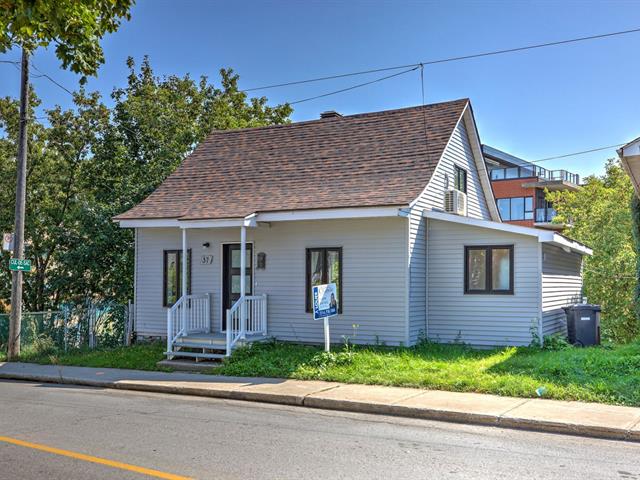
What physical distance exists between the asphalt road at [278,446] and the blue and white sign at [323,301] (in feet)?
9.72

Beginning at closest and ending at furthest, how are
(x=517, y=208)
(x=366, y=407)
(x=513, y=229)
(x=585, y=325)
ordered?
(x=366, y=407) < (x=513, y=229) < (x=585, y=325) < (x=517, y=208)

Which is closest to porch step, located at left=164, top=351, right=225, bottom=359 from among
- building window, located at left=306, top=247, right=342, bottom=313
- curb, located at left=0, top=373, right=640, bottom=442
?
curb, located at left=0, top=373, right=640, bottom=442

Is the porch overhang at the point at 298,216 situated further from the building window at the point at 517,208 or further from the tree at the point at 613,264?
the building window at the point at 517,208

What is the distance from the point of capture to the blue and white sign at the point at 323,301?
1280 cm

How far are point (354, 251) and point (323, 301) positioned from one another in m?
2.71

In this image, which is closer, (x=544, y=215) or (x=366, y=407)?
(x=366, y=407)

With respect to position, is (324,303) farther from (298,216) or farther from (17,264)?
(17,264)

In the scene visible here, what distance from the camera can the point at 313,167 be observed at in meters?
17.5

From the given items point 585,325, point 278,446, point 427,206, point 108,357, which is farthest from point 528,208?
point 278,446

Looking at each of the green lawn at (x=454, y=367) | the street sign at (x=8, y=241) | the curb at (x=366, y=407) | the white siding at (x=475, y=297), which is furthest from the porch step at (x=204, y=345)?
the street sign at (x=8, y=241)

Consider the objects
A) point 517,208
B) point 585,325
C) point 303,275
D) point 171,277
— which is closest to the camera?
point 585,325

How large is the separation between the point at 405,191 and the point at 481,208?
654 centimetres

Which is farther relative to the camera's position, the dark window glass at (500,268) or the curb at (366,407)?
the dark window glass at (500,268)

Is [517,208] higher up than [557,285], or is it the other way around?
[517,208]
